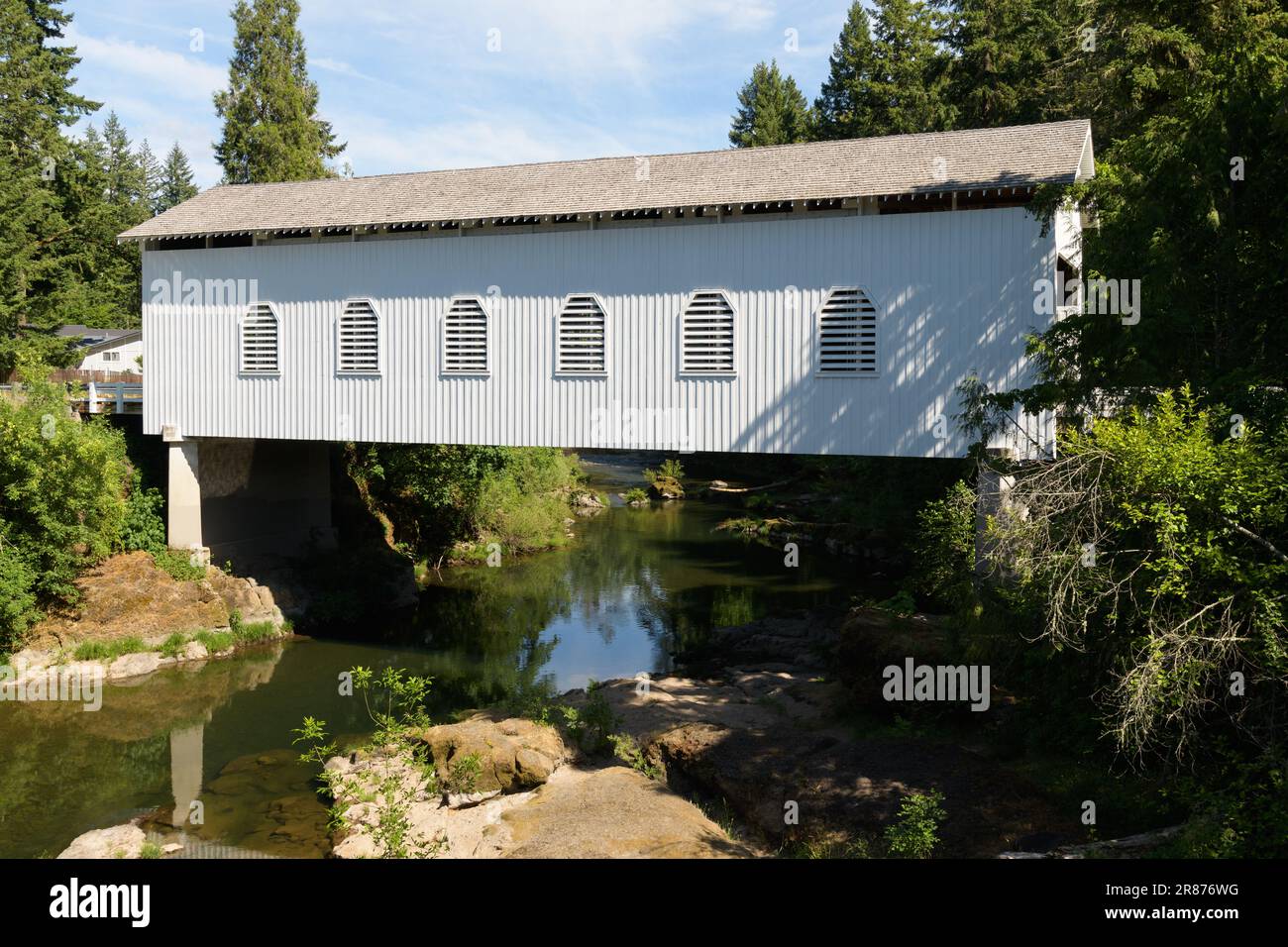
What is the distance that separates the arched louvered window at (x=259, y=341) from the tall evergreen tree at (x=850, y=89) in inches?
955

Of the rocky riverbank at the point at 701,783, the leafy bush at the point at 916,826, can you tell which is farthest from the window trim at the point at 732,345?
the leafy bush at the point at 916,826

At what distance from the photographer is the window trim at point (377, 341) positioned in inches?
679

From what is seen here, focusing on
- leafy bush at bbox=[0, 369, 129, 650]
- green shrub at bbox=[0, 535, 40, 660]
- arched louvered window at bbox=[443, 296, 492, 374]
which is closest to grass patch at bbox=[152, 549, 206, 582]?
leafy bush at bbox=[0, 369, 129, 650]

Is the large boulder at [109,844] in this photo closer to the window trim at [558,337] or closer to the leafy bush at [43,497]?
the leafy bush at [43,497]

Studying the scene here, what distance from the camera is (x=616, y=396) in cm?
1576

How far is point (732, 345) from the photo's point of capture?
15.1 m

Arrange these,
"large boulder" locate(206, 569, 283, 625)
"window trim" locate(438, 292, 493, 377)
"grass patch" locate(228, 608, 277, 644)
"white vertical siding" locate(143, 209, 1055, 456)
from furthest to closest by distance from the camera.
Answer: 1. "large boulder" locate(206, 569, 283, 625)
2. "grass patch" locate(228, 608, 277, 644)
3. "window trim" locate(438, 292, 493, 377)
4. "white vertical siding" locate(143, 209, 1055, 456)

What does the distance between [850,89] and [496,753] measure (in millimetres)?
31953

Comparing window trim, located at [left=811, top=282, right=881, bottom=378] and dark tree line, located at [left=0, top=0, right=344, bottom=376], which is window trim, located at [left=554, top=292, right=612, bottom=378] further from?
dark tree line, located at [left=0, top=0, right=344, bottom=376]

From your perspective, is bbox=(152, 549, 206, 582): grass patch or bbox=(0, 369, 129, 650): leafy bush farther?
bbox=(152, 549, 206, 582): grass patch

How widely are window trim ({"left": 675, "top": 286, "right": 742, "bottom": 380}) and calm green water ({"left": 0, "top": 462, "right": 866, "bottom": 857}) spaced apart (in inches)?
210

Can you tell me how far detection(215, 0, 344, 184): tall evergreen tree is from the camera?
31.7 metres

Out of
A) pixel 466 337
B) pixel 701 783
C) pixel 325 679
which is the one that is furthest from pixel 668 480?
pixel 701 783
